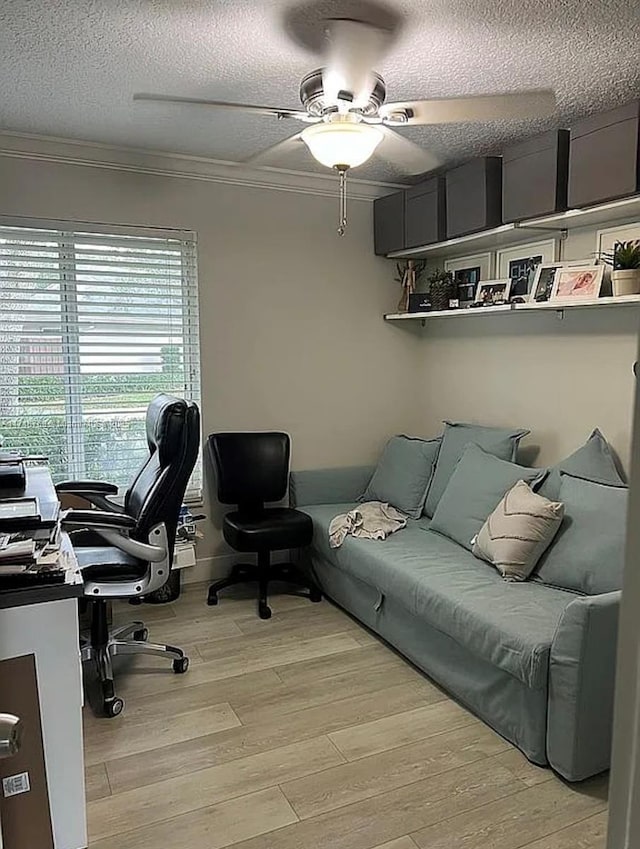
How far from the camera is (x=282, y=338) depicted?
4066 millimetres

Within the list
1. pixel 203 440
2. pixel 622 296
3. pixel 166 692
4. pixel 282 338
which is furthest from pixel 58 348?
pixel 622 296

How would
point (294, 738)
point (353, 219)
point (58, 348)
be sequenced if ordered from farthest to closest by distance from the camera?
point (353, 219), point (58, 348), point (294, 738)

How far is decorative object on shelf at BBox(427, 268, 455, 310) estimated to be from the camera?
4.00m

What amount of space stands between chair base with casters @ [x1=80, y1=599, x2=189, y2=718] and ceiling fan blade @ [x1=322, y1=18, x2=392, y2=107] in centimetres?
212

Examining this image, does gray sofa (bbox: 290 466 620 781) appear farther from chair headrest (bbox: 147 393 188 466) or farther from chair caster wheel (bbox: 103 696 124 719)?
chair caster wheel (bbox: 103 696 124 719)

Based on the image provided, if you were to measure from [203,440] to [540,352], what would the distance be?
201 centimetres

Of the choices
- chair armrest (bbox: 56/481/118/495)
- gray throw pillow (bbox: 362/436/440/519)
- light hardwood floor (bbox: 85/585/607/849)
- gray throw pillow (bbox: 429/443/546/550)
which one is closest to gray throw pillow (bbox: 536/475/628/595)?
gray throw pillow (bbox: 429/443/546/550)

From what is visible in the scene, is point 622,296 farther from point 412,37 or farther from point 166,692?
point 166,692

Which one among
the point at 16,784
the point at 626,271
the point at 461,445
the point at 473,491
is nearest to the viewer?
the point at 16,784

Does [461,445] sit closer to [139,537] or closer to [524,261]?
[524,261]

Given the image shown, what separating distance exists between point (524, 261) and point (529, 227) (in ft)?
1.37

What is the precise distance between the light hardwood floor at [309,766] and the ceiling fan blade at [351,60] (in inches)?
91.1

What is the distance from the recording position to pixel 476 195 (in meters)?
3.34

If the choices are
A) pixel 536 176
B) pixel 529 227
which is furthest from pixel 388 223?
pixel 536 176
